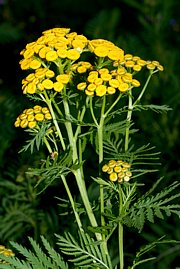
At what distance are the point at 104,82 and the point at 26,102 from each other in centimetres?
103

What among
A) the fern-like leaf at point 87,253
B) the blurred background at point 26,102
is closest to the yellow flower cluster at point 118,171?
the fern-like leaf at point 87,253

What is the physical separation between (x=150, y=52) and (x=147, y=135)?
0.50 metres

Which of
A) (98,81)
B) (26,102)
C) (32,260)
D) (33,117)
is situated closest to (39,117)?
(33,117)

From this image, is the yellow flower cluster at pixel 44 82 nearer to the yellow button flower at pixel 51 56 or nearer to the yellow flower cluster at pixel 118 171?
the yellow button flower at pixel 51 56

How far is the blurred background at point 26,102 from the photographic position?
5.19 feet

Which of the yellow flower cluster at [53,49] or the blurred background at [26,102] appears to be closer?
the yellow flower cluster at [53,49]

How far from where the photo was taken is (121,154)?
1045 mm

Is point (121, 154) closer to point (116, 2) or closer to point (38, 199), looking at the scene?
point (38, 199)

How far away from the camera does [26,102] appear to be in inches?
77.7

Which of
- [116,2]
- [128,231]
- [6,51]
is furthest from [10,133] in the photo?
[116,2]

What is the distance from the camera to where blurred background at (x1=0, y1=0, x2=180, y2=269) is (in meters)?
1.58

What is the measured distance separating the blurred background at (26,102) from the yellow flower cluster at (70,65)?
39 centimetres

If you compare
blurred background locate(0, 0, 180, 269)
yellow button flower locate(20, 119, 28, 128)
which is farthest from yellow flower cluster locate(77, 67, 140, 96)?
blurred background locate(0, 0, 180, 269)

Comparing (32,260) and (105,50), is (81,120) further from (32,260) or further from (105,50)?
(32,260)
